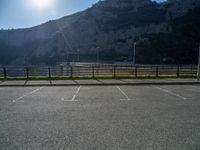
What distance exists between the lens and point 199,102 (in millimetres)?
9500

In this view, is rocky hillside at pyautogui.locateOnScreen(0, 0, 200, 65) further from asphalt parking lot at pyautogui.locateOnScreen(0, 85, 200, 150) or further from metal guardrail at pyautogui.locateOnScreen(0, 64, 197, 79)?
asphalt parking lot at pyautogui.locateOnScreen(0, 85, 200, 150)

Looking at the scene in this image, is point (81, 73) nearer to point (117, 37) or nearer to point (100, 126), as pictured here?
point (100, 126)

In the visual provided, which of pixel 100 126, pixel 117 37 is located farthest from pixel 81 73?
pixel 117 37

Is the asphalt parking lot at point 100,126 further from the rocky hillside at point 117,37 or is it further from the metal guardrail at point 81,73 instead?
the rocky hillside at point 117,37

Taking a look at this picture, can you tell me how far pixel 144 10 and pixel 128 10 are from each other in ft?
53.4

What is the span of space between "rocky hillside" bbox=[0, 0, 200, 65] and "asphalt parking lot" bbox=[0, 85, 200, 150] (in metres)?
86.1

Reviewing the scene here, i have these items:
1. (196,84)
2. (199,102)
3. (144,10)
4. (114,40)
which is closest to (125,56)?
(114,40)

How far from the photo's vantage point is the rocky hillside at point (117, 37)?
10694 centimetres

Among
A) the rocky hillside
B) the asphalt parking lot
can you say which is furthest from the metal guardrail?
the rocky hillside

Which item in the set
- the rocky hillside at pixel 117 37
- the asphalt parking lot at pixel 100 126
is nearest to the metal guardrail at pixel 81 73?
the asphalt parking lot at pixel 100 126

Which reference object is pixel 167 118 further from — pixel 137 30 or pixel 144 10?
pixel 144 10

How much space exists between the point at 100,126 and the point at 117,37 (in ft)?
461

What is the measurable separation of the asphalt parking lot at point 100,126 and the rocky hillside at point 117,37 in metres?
86.1

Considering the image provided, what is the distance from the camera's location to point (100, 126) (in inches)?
241
